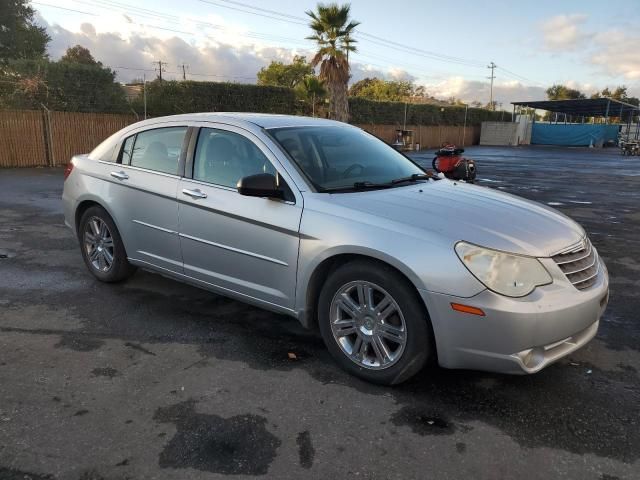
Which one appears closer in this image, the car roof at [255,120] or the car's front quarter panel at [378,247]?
the car's front quarter panel at [378,247]

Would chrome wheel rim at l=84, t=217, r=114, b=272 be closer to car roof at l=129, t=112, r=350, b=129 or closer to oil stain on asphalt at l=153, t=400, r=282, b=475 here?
car roof at l=129, t=112, r=350, b=129

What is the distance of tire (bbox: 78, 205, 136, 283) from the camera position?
16.0ft

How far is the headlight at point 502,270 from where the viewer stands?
2.84 m

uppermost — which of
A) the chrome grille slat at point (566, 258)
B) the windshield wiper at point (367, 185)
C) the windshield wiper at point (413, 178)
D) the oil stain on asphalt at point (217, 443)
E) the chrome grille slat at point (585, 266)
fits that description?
the windshield wiper at point (413, 178)

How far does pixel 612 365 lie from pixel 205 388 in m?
2.66

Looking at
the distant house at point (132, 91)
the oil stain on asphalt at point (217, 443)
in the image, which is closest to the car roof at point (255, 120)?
the oil stain on asphalt at point (217, 443)

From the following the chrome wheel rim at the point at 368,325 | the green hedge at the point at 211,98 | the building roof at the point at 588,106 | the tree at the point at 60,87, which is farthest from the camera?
the building roof at the point at 588,106

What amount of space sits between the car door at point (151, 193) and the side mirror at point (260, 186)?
0.95m

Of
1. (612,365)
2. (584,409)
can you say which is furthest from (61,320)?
(612,365)

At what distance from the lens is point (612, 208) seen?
10.8m

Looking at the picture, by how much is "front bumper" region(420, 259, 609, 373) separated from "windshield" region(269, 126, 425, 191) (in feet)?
3.93

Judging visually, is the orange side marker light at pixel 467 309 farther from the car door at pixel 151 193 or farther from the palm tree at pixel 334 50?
the palm tree at pixel 334 50

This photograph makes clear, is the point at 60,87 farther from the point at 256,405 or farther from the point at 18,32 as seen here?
the point at 256,405

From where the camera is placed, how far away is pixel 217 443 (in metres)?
2.68
